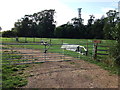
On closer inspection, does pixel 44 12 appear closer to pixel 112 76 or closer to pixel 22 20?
pixel 22 20

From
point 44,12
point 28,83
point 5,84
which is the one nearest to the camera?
point 5,84

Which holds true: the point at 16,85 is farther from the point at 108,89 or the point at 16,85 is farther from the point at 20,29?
the point at 20,29

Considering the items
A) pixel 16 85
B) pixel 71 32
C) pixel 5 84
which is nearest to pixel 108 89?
pixel 16 85

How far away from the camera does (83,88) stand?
4379mm

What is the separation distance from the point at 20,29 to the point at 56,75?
185 feet

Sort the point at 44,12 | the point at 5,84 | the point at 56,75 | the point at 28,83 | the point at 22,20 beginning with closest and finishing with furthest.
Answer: the point at 5,84 < the point at 28,83 < the point at 56,75 < the point at 22,20 < the point at 44,12

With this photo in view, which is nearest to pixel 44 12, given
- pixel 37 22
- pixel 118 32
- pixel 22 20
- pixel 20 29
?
pixel 37 22

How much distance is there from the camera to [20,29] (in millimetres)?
58312

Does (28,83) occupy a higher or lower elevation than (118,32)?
lower

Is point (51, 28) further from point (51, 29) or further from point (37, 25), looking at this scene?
point (37, 25)

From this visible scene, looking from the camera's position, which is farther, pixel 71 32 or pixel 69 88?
pixel 71 32

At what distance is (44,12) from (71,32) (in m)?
22.1

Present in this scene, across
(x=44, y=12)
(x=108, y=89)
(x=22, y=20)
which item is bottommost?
(x=108, y=89)

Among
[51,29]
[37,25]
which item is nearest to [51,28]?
[51,29]
